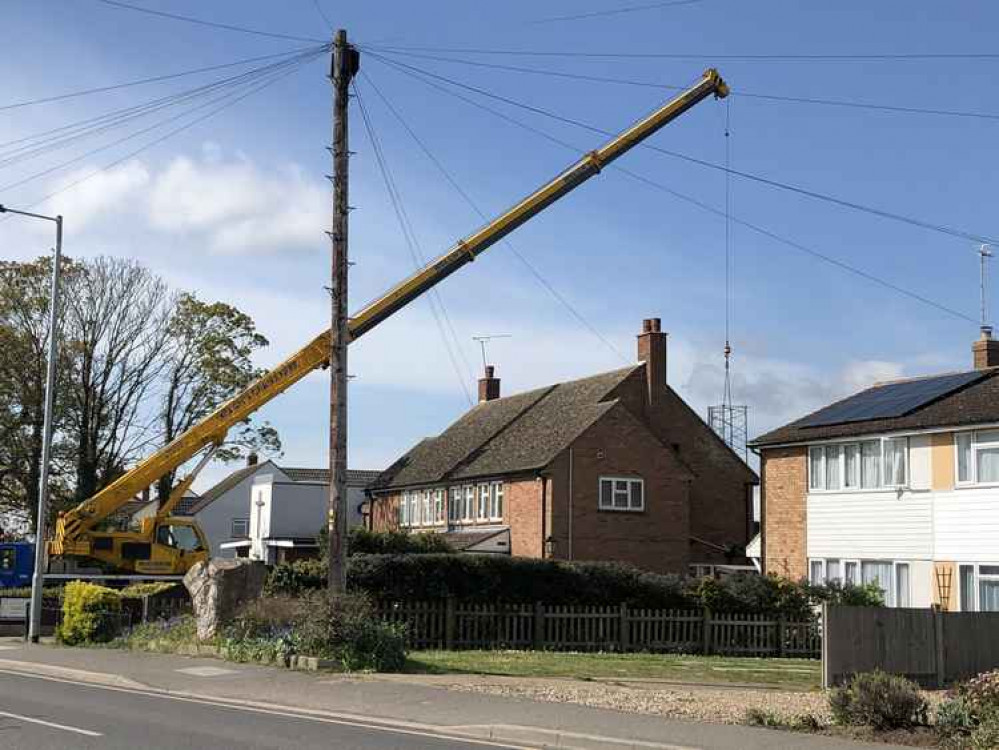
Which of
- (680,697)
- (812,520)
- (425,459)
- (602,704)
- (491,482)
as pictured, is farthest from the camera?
(425,459)

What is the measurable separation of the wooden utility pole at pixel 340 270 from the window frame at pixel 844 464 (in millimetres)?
15414

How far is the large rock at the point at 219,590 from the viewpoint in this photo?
23.8 m

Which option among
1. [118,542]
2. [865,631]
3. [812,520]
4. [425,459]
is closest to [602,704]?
[865,631]

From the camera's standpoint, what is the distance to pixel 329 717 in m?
15.3

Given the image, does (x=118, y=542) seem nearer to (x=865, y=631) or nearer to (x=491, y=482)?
(x=491, y=482)

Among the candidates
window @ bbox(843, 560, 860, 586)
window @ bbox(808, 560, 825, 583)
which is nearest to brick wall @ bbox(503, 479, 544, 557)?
window @ bbox(808, 560, 825, 583)

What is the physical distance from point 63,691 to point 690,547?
103ft

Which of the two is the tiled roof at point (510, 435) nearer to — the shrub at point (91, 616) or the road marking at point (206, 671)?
the shrub at point (91, 616)

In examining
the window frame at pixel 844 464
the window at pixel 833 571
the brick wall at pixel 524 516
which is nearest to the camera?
the window frame at pixel 844 464

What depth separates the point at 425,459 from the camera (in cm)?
5416

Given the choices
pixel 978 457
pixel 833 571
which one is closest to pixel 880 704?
pixel 978 457

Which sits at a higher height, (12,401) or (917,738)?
Result: (12,401)

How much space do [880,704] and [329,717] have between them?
21.7 feet

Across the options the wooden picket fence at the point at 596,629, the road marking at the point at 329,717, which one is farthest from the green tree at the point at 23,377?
the road marking at the point at 329,717
